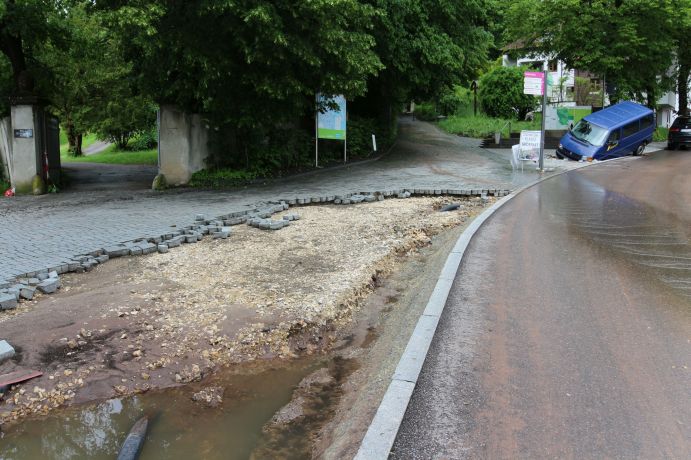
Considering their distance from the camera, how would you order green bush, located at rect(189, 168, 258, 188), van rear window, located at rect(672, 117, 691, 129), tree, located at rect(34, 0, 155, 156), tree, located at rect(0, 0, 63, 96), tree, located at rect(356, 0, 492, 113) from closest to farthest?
tree, located at rect(0, 0, 63, 96), green bush, located at rect(189, 168, 258, 188), tree, located at rect(34, 0, 155, 156), tree, located at rect(356, 0, 492, 113), van rear window, located at rect(672, 117, 691, 129)

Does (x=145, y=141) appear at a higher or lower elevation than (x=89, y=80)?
lower

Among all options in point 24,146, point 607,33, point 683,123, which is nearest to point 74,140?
point 24,146

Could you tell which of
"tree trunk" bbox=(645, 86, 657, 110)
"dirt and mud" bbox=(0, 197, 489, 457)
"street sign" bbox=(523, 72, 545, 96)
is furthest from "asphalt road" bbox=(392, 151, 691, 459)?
"tree trunk" bbox=(645, 86, 657, 110)

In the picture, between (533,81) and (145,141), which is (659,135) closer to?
(533,81)

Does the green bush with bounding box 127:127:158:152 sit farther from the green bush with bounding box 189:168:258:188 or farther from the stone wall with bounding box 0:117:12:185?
the green bush with bounding box 189:168:258:188

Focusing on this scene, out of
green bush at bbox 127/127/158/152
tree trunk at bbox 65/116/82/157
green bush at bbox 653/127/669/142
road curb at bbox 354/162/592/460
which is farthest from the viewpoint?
green bush at bbox 127/127/158/152

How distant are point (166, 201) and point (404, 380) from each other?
423 inches

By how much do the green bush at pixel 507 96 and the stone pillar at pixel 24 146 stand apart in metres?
31.0

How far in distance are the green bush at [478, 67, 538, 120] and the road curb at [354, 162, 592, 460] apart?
34481mm

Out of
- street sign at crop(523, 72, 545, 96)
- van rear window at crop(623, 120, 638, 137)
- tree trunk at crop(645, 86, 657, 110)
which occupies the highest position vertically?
tree trunk at crop(645, 86, 657, 110)

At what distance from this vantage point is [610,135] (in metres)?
25.4

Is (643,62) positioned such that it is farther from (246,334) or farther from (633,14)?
(246,334)

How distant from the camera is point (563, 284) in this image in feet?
22.9

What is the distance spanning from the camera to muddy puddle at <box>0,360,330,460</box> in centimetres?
398
